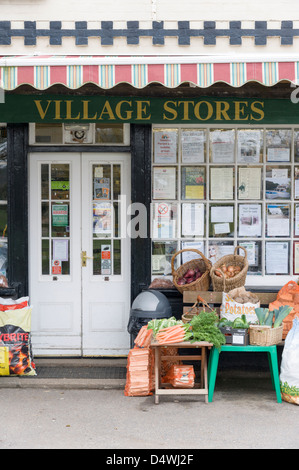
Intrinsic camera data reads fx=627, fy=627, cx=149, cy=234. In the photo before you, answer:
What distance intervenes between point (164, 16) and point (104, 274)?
3.18m

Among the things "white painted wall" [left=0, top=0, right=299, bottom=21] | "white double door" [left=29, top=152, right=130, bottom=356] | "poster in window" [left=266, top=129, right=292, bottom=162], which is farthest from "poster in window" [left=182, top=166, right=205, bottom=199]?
"white painted wall" [left=0, top=0, right=299, bottom=21]

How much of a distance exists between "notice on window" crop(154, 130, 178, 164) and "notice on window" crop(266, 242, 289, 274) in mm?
1614

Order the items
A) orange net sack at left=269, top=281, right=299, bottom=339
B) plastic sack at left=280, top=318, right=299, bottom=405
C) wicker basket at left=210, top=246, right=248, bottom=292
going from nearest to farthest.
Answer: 1. plastic sack at left=280, top=318, right=299, bottom=405
2. orange net sack at left=269, top=281, right=299, bottom=339
3. wicker basket at left=210, top=246, right=248, bottom=292

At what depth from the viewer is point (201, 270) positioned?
297 inches

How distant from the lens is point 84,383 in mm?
6883

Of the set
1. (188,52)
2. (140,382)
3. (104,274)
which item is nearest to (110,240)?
(104,274)

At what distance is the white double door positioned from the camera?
7.74 m

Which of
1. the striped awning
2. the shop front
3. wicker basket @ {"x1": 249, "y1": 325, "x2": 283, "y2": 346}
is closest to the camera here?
the striped awning

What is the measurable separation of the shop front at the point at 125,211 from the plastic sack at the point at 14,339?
675 millimetres

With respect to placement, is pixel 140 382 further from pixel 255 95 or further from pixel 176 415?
pixel 255 95

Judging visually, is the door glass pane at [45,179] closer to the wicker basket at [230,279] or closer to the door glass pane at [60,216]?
the door glass pane at [60,216]

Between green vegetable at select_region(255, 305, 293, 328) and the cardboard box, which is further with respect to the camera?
green vegetable at select_region(255, 305, 293, 328)

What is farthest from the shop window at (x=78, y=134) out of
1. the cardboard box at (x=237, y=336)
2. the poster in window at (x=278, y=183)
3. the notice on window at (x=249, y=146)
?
the cardboard box at (x=237, y=336)

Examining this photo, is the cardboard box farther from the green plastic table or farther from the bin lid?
the bin lid
